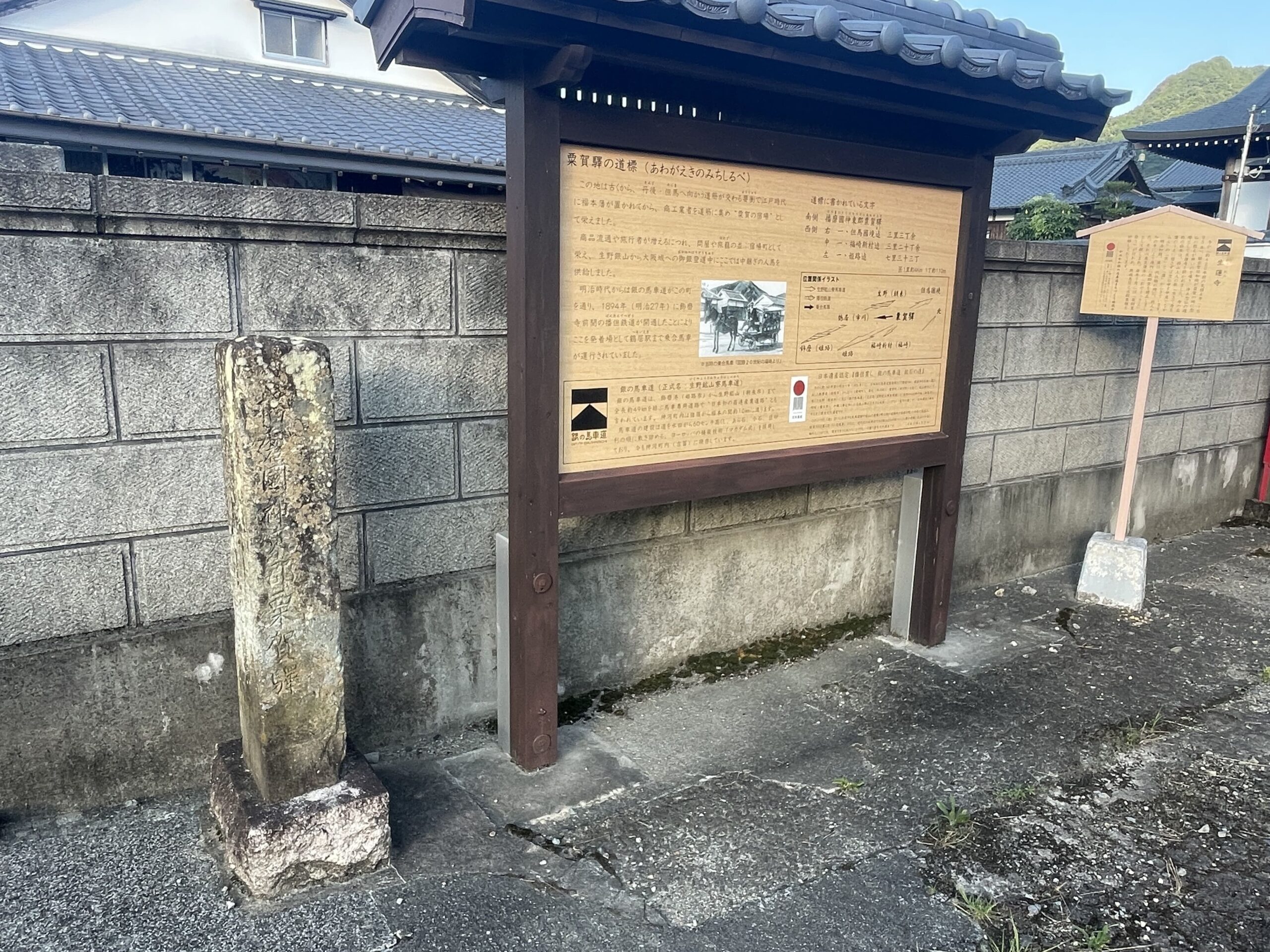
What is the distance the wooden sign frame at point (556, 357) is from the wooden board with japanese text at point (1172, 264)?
5.40ft

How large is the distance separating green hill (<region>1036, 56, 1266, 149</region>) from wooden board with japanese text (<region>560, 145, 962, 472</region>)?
62406 millimetres

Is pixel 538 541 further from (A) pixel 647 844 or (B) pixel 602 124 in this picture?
(B) pixel 602 124

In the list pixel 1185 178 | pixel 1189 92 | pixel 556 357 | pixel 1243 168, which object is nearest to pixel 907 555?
pixel 556 357

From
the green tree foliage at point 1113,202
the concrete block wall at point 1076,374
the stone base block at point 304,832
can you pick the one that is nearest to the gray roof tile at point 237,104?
the concrete block wall at point 1076,374

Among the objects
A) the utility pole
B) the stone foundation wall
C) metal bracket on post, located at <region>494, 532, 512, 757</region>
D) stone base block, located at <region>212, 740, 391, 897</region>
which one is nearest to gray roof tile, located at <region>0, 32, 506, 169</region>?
the stone foundation wall

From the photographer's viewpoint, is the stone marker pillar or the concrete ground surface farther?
the concrete ground surface

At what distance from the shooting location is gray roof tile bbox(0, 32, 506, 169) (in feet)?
28.2

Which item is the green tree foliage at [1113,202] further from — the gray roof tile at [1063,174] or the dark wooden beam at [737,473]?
the dark wooden beam at [737,473]

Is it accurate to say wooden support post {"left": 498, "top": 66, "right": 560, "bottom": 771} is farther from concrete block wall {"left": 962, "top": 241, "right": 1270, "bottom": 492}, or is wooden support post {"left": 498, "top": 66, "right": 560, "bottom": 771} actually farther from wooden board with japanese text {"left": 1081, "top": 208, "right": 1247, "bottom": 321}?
wooden board with japanese text {"left": 1081, "top": 208, "right": 1247, "bottom": 321}

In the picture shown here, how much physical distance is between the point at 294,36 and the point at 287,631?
15.2m

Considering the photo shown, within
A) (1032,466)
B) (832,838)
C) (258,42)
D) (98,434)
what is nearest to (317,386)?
(98,434)

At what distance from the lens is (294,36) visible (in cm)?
1484

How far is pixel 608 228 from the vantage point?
11.3 ft

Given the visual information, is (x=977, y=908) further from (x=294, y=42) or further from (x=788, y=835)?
(x=294, y=42)
